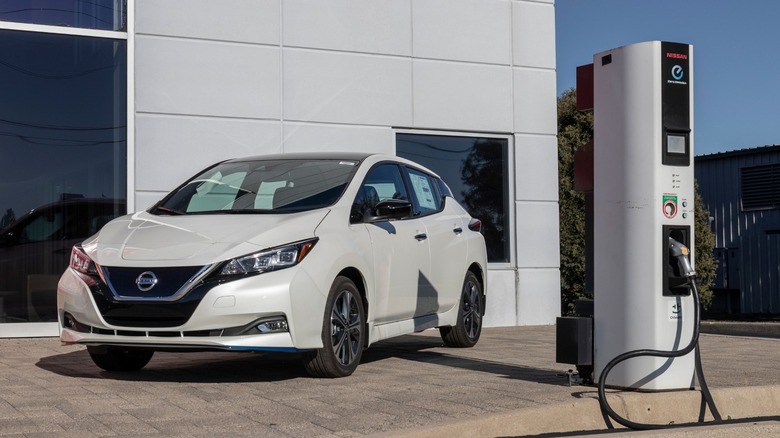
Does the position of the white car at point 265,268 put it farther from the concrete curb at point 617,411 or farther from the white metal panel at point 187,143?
the white metal panel at point 187,143

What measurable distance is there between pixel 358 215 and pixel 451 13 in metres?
6.85

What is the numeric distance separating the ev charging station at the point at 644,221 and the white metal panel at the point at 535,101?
7.73 meters

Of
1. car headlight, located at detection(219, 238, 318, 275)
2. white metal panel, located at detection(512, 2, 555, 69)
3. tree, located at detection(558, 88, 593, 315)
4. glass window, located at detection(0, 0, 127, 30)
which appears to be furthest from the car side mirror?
tree, located at detection(558, 88, 593, 315)

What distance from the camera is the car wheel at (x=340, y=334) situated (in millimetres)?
7477

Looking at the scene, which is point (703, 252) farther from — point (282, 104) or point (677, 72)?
A: point (677, 72)

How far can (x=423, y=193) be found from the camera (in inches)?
384

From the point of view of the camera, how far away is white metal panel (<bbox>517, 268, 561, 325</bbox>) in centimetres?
1452

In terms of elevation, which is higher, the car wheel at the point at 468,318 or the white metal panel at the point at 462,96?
the white metal panel at the point at 462,96

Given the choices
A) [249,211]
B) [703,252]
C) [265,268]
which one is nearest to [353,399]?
[265,268]

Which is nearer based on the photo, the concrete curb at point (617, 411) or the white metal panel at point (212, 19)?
the concrete curb at point (617, 411)

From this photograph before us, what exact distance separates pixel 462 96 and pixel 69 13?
5.07 meters

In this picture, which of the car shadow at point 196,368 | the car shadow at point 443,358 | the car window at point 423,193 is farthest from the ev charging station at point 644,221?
the car window at point 423,193

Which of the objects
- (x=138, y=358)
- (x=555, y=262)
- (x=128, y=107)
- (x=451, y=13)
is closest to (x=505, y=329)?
(x=555, y=262)

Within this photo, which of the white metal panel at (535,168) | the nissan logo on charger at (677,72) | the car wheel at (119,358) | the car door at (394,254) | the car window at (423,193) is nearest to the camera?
the nissan logo on charger at (677,72)
